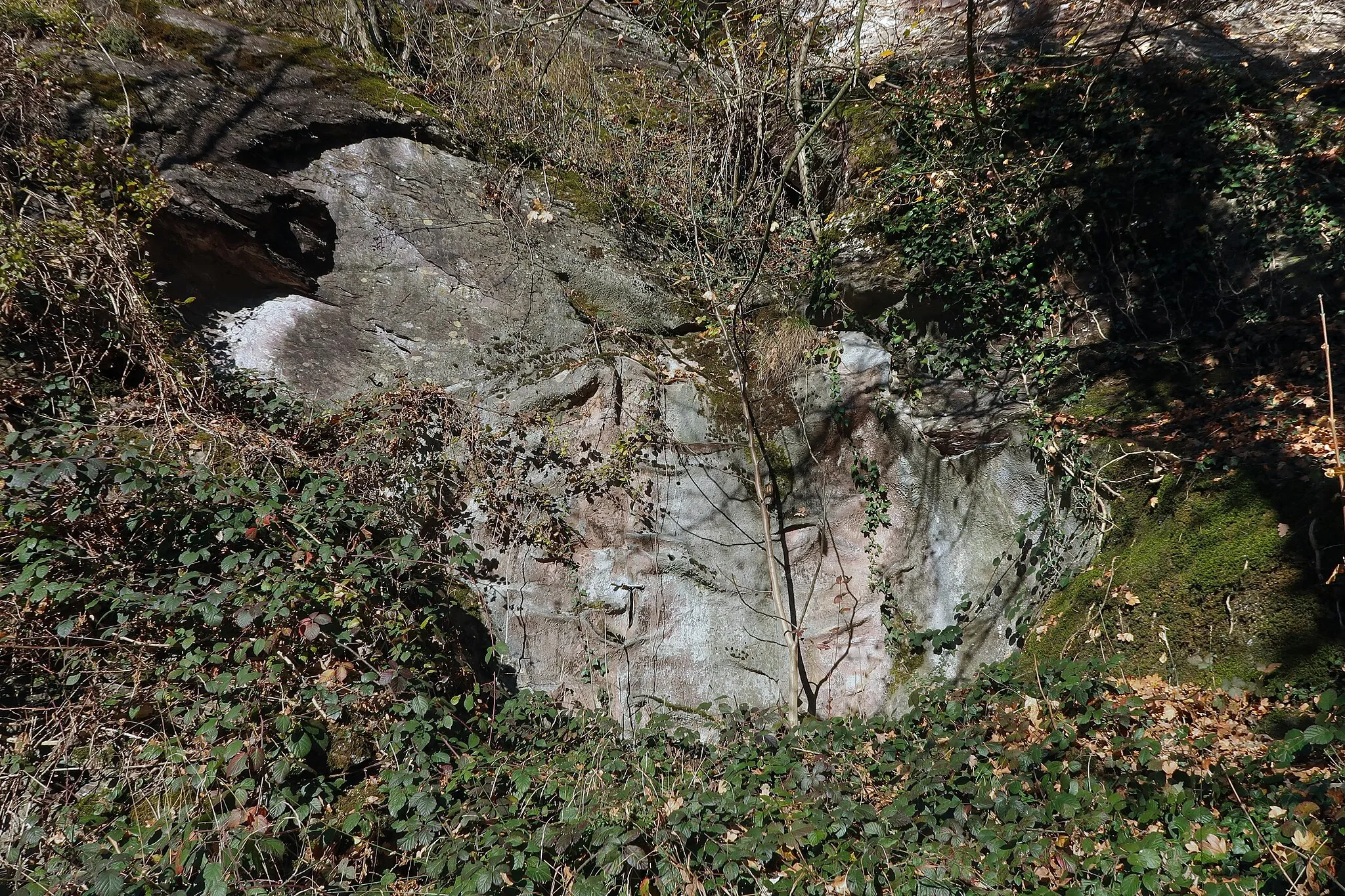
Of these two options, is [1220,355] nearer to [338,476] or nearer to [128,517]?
[338,476]

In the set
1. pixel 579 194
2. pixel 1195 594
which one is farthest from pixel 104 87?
pixel 1195 594

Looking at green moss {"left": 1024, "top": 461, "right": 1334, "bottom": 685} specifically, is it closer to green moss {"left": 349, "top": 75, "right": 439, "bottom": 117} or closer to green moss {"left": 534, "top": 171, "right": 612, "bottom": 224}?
green moss {"left": 534, "top": 171, "right": 612, "bottom": 224}

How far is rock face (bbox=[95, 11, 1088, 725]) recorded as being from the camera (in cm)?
502

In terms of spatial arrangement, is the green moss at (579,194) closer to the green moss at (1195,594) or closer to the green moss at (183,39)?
the green moss at (183,39)

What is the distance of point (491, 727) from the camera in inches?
158

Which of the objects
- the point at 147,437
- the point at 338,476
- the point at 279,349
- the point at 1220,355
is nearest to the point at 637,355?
the point at 338,476

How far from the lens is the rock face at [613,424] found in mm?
5020

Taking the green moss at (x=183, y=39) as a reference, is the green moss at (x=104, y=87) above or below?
below

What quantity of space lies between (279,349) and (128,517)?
212 cm

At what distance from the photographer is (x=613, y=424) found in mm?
5492

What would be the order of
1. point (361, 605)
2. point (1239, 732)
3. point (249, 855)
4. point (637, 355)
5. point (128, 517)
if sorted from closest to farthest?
point (249, 855), point (1239, 732), point (128, 517), point (361, 605), point (637, 355)

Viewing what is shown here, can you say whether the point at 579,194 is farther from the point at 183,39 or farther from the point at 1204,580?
the point at 1204,580

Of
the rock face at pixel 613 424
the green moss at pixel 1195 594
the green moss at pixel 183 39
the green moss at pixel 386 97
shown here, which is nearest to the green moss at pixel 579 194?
the rock face at pixel 613 424

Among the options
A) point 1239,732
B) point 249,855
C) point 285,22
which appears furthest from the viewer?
point 285,22
